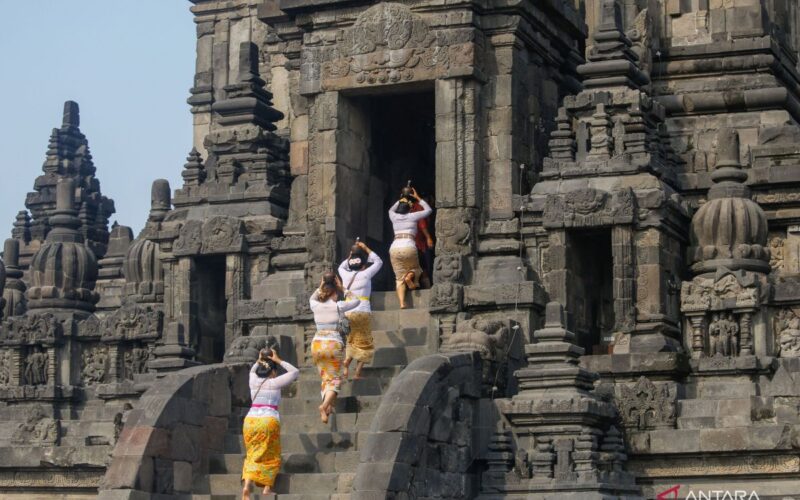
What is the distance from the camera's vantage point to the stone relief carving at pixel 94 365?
46.8 m

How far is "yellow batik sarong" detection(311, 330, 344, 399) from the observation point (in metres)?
34.9

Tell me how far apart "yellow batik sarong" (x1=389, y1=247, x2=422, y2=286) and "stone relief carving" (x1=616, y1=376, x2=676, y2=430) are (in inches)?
207

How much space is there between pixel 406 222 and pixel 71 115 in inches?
885

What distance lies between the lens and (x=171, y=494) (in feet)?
113

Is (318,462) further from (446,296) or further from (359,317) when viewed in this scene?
(446,296)

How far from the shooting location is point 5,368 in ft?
156

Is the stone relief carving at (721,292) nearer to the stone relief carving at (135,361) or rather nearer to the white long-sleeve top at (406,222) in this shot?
the white long-sleeve top at (406,222)

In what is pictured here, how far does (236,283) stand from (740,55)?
10451 mm

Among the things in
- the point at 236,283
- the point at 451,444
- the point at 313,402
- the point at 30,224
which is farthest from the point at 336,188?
the point at 30,224

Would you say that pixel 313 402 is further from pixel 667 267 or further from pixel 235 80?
pixel 235 80

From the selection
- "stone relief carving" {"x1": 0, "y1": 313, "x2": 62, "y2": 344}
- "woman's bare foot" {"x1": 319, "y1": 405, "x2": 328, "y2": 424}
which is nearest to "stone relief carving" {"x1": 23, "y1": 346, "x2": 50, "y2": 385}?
"stone relief carving" {"x1": 0, "y1": 313, "x2": 62, "y2": 344}

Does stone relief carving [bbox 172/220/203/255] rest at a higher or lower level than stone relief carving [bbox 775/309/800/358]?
higher

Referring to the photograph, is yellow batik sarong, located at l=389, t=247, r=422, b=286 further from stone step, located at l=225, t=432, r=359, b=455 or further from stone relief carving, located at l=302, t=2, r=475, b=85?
stone step, located at l=225, t=432, r=359, b=455

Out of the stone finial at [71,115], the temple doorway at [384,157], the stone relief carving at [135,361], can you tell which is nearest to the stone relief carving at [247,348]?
the temple doorway at [384,157]
